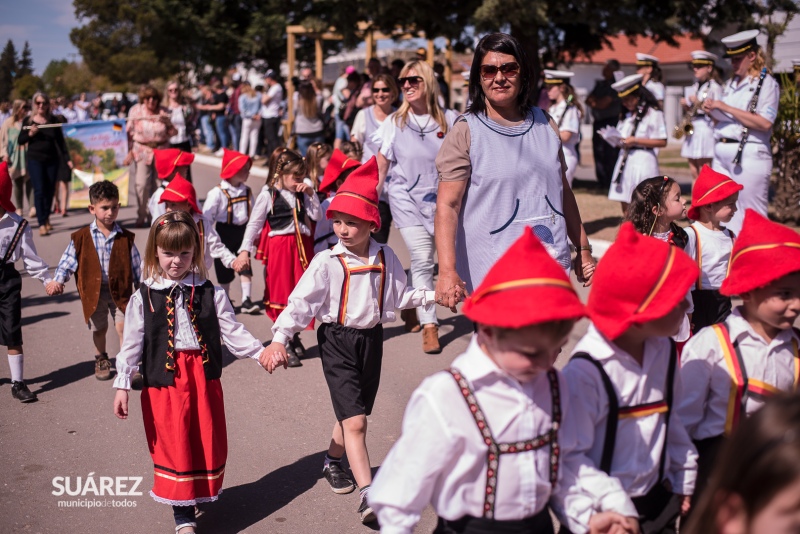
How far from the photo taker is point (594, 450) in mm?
2863

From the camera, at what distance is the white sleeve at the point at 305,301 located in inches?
177

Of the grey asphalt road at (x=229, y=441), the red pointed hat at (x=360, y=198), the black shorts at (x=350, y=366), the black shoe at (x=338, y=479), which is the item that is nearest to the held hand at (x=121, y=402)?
the grey asphalt road at (x=229, y=441)

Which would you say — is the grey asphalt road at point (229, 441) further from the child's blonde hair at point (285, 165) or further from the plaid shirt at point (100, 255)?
the child's blonde hair at point (285, 165)

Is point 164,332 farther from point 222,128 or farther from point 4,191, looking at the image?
point 222,128

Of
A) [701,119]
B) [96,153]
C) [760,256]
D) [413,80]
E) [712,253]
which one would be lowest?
[96,153]

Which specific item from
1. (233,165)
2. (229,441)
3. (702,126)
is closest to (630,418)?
(229,441)

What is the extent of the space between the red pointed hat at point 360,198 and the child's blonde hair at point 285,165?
9.12 ft

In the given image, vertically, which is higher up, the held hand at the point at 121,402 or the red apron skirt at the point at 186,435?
the held hand at the point at 121,402

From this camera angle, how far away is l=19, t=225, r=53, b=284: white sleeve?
21.5 feet

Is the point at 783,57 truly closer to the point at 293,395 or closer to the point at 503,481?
the point at 293,395

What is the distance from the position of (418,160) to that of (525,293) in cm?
497

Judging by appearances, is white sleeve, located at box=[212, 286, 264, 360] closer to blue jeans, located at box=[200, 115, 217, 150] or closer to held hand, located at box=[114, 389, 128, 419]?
held hand, located at box=[114, 389, 128, 419]

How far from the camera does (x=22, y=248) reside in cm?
668

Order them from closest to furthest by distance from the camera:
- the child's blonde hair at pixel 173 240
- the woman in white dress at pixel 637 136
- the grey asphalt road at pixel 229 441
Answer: the child's blonde hair at pixel 173 240
the grey asphalt road at pixel 229 441
the woman in white dress at pixel 637 136
